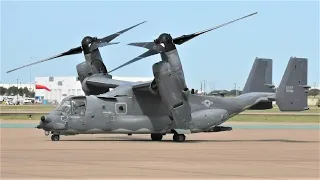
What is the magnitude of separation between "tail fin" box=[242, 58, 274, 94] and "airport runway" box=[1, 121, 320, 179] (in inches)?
316

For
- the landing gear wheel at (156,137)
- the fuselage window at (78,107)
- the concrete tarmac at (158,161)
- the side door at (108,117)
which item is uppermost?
the fuselage window at (78,107)

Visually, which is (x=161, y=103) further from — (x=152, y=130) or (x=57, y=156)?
(x=57, y=156)

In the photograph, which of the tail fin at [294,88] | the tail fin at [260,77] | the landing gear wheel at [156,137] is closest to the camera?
the tail fin at [294,88]

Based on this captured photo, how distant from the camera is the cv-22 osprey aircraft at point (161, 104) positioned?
125 ft

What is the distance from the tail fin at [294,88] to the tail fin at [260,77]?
376 centimetres

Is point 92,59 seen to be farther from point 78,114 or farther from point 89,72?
point 78,114

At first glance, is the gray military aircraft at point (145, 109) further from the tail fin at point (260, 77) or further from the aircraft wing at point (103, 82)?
the tail fin at point (260, 77)

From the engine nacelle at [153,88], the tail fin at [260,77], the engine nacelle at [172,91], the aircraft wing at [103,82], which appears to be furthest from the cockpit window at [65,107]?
the tail fin at [260,77]

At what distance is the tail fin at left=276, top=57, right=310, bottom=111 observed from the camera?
1615 inches

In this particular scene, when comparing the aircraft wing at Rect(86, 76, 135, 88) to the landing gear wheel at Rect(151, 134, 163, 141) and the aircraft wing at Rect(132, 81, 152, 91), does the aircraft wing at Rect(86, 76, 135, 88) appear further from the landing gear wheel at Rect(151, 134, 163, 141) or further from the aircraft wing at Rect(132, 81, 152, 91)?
the landing gear wheel at Rect(151, 134, 163, 141)

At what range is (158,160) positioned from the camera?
88.7 feet

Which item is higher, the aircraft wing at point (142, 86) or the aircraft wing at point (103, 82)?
the aircraft wing at point (103, 82)

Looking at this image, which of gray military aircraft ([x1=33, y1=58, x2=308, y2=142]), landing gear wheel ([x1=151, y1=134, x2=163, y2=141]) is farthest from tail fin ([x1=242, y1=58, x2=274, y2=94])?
landing gear wheel ([x1=151, y1=134, x2=163, y2=141])

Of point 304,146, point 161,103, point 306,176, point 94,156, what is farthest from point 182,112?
point 306,176
